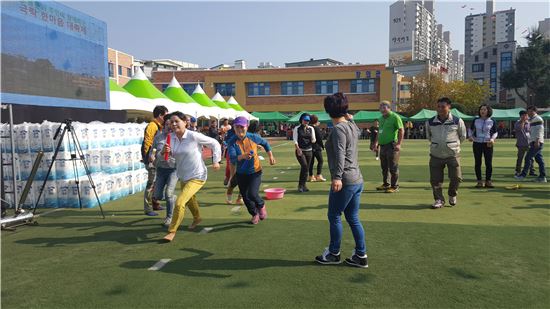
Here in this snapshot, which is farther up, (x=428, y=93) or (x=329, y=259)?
(x=428, y=93)

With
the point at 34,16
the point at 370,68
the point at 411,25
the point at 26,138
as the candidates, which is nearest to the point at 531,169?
the point at 26,138

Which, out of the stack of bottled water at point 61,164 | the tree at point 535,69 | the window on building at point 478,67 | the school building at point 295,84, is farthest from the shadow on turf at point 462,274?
the window on building at point 478,67

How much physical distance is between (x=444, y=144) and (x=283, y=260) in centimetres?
419

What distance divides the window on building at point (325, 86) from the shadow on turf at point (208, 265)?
176 ft

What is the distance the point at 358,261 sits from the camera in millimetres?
4379

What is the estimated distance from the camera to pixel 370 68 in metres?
55.2

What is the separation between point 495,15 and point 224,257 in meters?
175

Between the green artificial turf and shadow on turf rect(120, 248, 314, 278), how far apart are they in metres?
0.01

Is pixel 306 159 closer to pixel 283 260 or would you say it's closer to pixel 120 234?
pixel 120 234

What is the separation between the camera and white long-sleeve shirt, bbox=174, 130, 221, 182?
554cm

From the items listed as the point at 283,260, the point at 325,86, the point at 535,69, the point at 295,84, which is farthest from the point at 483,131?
the point at 535,69

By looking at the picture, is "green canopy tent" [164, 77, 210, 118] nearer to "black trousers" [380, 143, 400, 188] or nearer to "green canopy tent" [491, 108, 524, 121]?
"black trousers" [380, 143, 400, 188]

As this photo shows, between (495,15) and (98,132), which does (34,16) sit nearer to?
(98,132)

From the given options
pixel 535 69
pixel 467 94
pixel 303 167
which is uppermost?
pixel 535 69
